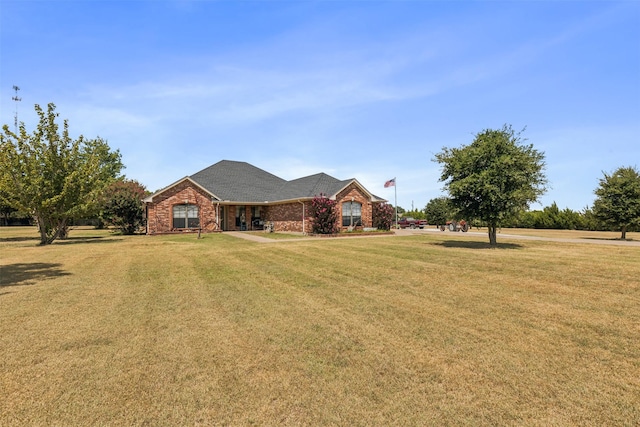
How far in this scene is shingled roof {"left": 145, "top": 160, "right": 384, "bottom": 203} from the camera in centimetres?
3030

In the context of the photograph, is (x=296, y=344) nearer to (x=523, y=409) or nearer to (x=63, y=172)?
(x=523, y=409)

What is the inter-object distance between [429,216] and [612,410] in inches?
1913

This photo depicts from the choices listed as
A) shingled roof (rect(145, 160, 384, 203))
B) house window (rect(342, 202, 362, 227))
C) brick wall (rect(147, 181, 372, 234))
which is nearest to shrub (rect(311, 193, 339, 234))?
shingled roof (rect(145, 160, 384, 203))

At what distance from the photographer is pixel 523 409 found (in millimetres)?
3311

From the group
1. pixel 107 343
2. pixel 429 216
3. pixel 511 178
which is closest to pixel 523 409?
pixel 107 343

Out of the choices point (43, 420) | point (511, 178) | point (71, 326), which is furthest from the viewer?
point (511, 178)

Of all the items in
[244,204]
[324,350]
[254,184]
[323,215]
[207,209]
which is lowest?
[324,350]

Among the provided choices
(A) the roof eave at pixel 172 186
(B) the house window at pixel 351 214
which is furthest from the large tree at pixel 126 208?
(B) the house window at pixel 351 214

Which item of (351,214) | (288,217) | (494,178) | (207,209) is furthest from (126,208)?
(494,178)

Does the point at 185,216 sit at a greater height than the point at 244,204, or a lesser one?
lesser

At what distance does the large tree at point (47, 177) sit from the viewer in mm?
20266

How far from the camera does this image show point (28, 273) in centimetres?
1056

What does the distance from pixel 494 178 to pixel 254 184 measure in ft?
85.3

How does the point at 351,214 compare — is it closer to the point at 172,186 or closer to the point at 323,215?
the point at 323,215
